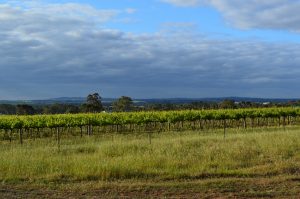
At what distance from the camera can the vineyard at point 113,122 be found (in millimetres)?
39531

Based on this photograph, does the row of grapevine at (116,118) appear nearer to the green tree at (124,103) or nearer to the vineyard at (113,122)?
the vineyard at (113,122)

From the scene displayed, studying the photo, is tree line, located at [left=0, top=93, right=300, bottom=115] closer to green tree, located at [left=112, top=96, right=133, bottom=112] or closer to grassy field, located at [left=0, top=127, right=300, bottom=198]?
green tree, located at [left=112, top=96, right=133, bottom=112]

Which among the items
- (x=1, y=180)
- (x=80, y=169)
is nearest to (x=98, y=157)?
(x=80, y=169)

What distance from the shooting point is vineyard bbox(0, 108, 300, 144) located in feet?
130

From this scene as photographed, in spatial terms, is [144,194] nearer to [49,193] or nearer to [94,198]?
[94,198]

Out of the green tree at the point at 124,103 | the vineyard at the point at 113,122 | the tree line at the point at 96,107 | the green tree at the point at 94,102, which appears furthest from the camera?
the green tree at the point at 124,103

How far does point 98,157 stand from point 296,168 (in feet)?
21.0

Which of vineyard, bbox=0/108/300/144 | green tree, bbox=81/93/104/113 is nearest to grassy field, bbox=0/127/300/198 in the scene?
vineyard, bbox=0/108/300/144

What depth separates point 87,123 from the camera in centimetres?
4116

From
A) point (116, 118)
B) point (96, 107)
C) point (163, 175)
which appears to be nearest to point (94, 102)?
point (96, 107)

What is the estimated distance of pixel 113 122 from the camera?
43500 millimetres

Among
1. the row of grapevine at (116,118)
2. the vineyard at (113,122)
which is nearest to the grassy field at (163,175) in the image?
the vineyard at (113,122)

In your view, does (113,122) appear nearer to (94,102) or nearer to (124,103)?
(94,102)

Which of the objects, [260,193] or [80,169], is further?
[80,169]
